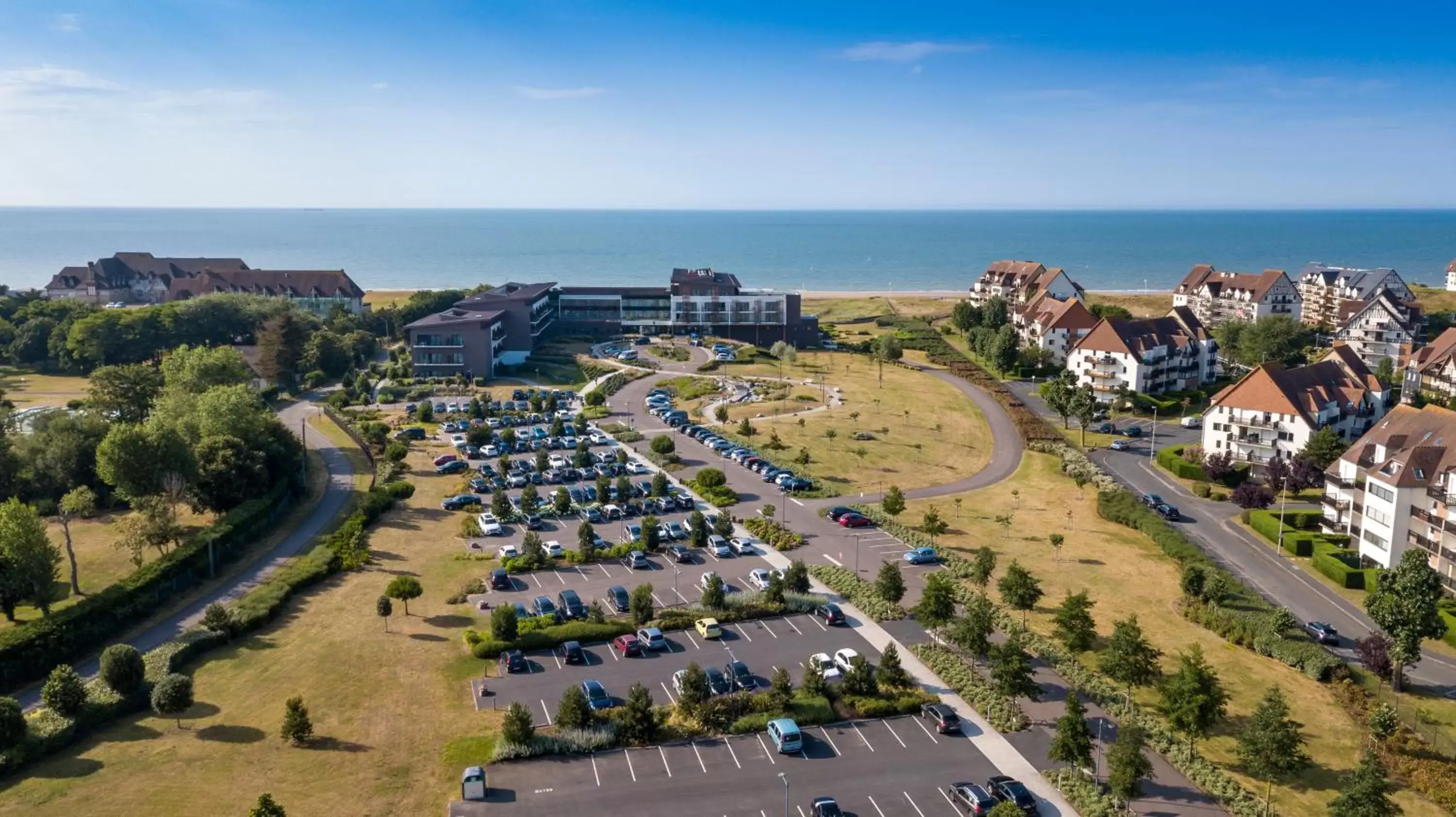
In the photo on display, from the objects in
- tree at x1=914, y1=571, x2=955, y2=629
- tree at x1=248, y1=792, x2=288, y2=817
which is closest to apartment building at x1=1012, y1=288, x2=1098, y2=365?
tree at x1=914, y1=571, x2=955, y2=629

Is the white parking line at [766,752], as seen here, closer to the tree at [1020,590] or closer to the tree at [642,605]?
the tree at [642,605]

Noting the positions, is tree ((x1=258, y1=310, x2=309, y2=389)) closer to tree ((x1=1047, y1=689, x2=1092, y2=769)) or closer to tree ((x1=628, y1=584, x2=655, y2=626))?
tree ((x1=628, y1=584, x2=655, y2=626))

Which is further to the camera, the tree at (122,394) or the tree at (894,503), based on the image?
the tree at (122,394)

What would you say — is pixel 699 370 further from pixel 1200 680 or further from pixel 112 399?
pixel 1200 680

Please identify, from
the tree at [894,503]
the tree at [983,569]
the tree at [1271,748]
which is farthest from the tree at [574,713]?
the tree at [894,503]

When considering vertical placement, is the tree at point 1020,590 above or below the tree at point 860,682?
above

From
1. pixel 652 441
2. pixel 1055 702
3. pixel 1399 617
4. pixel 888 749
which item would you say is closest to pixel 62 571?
pixel 652 441

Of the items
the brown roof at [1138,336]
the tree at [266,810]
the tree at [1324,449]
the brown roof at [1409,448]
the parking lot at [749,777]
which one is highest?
the brown roof at [1138,336]
